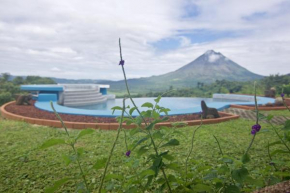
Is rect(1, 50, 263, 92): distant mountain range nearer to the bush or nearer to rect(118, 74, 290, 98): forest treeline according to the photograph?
rect(118, 74, 290, 98): forest treeline

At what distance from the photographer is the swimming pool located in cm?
641

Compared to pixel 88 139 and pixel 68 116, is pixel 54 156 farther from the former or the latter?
pixel 68 116

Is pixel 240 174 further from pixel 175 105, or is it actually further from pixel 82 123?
pixel 175 105

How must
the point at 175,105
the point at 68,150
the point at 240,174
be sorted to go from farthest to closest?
the point at 175,105
the point at 68,150
the point at 240,174

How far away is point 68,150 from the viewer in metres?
3.13

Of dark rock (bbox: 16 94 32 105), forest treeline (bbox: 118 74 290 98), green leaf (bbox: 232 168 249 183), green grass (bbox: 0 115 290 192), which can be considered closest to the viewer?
green leaf (bbox: 232 168 249 183)

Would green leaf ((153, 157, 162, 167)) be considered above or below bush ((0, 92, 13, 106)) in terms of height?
above

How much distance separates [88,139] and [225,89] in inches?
575

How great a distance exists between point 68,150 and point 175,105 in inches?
331

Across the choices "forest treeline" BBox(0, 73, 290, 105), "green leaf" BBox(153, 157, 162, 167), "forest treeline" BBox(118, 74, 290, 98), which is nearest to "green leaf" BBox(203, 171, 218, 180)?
"green leaf" BBox(153, 157, 162, 167)

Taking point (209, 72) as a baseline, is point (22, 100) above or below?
below

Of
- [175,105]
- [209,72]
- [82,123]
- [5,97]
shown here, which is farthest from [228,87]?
[209,72]

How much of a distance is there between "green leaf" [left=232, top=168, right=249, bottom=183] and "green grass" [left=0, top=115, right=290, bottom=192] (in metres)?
0.49

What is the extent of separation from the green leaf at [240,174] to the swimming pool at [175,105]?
4833 millimetres
